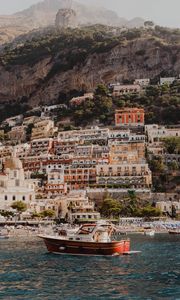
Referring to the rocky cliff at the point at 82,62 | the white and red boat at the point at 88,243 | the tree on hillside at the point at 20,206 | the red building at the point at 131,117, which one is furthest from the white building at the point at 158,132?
the white and red boat at the point at 88,243

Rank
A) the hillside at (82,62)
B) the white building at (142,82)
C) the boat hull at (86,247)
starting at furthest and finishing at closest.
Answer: the hillside at (82,62), the white building at (142,82), the boat hull at (86,247)

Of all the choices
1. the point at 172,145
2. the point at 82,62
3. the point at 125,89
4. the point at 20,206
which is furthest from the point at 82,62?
the point at 20,206

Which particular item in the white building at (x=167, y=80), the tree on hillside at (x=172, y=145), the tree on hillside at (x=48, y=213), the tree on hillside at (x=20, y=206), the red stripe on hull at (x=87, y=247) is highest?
the white building at (x=167, y=80)

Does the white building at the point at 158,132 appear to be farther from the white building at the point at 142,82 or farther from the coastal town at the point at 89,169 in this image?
the white building at the point at 142,82

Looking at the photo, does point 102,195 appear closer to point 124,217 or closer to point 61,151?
point 124,217

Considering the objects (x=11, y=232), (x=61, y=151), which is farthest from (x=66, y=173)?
(x=11, y=232)

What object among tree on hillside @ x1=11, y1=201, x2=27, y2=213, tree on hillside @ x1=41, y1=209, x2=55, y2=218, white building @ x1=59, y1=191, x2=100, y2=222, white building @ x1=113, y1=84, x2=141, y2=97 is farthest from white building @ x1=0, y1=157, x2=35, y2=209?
white building @ x1=113, y1=84, x2=141, y2=97

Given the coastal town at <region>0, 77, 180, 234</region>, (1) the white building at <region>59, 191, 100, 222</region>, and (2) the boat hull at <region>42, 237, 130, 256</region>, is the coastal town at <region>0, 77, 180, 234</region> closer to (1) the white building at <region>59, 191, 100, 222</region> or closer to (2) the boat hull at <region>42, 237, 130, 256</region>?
(1) the white building at <region>59, 191, 100, 222</region>

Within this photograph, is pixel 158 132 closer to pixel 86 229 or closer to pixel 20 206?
pixel 20 206
